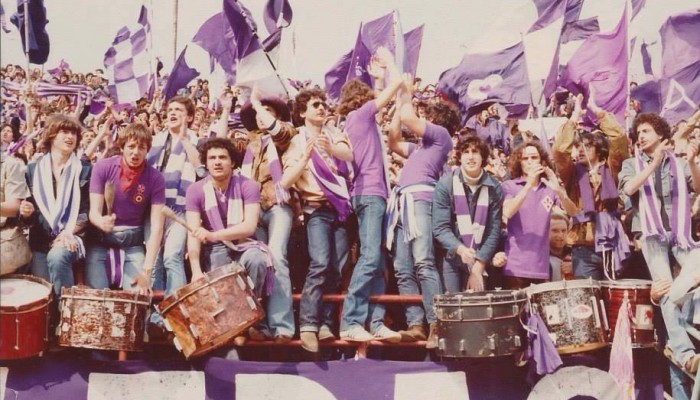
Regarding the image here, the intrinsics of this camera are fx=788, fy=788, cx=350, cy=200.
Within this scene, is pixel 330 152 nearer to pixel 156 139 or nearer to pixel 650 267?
pixel 156 139

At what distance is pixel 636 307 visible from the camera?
249 inches

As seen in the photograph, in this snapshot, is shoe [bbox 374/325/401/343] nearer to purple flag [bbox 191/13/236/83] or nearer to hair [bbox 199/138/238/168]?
hair [bbox 199/138/238/168]

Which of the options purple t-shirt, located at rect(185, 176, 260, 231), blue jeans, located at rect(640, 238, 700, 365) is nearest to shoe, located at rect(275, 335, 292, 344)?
purple t-shirt, located at rect(185, 176, 260, 231)

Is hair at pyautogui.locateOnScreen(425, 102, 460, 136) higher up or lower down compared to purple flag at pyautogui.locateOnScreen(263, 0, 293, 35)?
lower down

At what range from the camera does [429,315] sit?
6.25 metres

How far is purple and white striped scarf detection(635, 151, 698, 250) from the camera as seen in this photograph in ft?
21.5

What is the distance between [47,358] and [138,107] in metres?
6.62

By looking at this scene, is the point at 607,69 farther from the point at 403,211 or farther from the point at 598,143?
the point at 403,211

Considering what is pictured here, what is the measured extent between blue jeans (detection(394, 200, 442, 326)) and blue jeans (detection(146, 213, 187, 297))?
5.80 feet

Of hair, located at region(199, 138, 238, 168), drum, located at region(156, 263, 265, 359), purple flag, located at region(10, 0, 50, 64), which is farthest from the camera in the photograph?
purple flag, located at region(10, 0, 50, 64)

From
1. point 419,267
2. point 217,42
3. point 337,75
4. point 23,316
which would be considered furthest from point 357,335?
point 337,75

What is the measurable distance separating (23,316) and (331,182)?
2570mm

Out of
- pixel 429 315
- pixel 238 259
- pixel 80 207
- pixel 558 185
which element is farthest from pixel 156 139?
pixel 558 185

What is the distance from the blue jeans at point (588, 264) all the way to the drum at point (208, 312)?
9.31 ft
